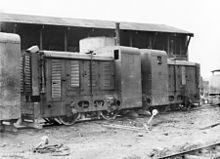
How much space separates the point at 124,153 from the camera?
7.29 m

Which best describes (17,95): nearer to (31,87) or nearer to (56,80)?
(31,87)

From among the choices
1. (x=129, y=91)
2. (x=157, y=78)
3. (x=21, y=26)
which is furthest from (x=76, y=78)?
(x=21, y=26)

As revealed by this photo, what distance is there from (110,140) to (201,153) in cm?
282

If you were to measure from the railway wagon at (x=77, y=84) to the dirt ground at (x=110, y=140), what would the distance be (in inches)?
27.1

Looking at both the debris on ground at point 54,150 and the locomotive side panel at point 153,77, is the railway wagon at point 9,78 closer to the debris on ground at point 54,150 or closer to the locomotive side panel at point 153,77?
the debris on ground at point 54,150

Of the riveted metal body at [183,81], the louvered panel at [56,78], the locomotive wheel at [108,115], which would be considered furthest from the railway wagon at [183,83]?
the louvered panel at [56,78]

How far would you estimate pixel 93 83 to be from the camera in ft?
42.4

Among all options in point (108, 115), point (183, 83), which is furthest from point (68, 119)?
point (183, 83)

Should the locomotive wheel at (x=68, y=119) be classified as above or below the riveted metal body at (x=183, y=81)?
below

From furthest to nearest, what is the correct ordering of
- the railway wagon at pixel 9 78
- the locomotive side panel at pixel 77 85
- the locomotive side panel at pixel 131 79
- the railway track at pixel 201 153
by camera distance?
the locomotive side panel at pixel 131 79
the locomotive side panel at pixel 77 85
the railway wagon at pixel 9 78
the railway track at pixel 201 153

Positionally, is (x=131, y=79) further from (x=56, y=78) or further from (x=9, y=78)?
(x=9, y=78)

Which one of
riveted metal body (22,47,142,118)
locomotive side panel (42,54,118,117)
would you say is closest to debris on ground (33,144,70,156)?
riveted metal body (22,47,142,118)

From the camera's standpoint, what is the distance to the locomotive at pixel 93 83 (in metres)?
11.0

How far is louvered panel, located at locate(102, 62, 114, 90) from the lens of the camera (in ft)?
44.1
